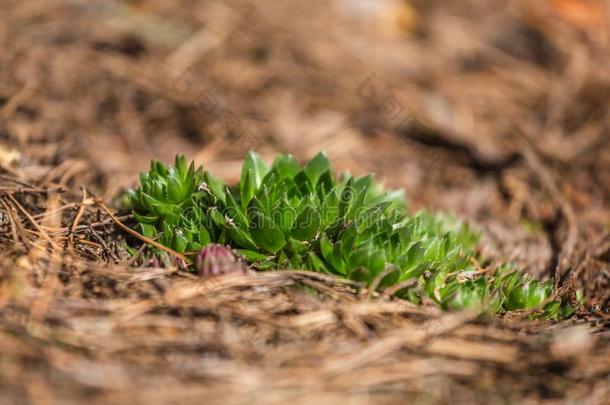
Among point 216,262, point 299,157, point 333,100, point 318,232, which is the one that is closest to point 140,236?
point 216,262

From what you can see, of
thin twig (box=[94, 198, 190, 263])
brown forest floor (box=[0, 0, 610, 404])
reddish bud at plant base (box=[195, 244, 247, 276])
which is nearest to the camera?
brown forest floor (box=[0, 0, 610, 404])

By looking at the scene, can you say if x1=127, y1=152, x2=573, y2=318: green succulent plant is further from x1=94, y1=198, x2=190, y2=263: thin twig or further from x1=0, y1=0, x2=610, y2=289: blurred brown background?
x1=0, y1=0, x2=610, y2=289: blurred brown background

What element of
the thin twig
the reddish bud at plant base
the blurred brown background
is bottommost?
the reddish bud at plant base

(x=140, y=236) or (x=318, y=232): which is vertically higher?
(x=140, y=236)

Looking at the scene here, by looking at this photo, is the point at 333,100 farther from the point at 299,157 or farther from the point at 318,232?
the point at 318,232

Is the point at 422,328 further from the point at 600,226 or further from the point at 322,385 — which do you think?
the point at 600,226

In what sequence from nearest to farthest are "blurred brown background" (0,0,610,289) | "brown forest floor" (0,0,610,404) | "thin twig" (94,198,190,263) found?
1. "brown forest floor" (0,0,610,404)
2. "thin twig" (94,198,190,263)
3. "blurred brown background" (0,0,610,289)

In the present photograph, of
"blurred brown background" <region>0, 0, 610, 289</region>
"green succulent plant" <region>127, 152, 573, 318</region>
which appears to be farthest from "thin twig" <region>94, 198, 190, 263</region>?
"blurred brown background" <region>0, 0, 610, 289</region>
